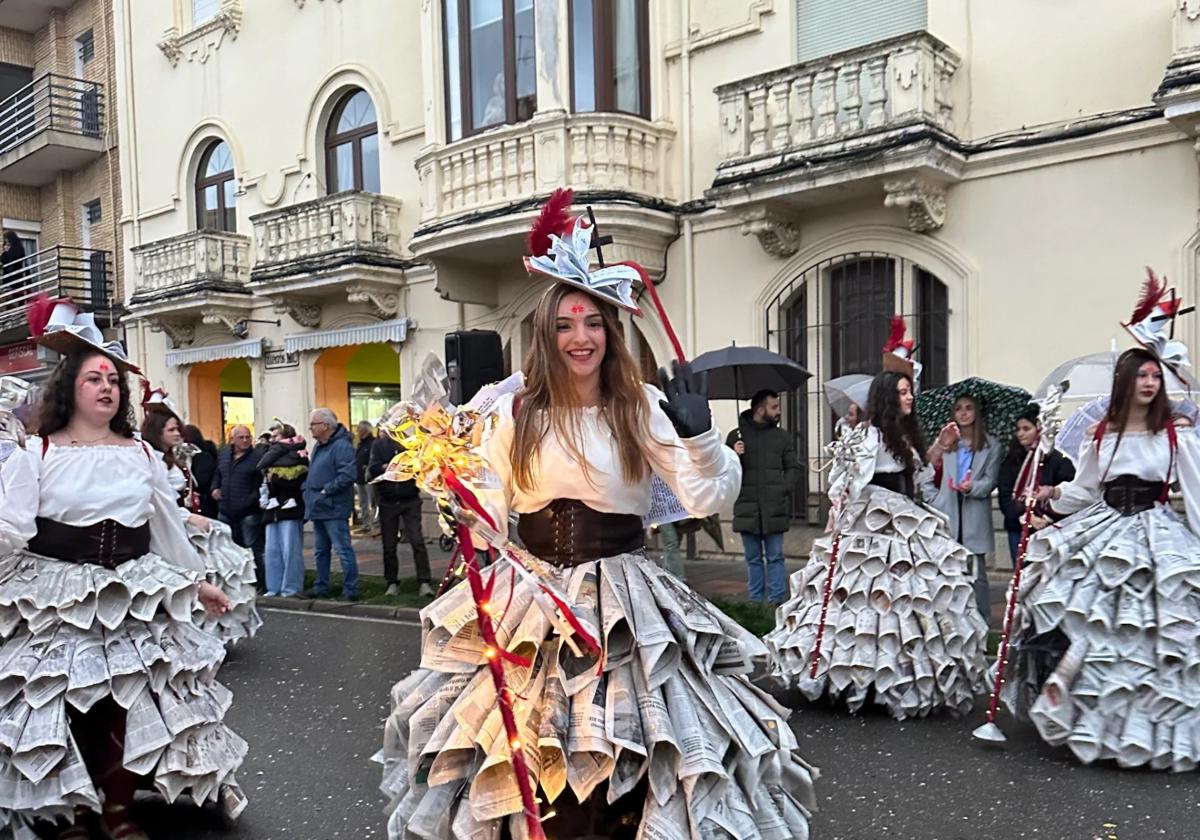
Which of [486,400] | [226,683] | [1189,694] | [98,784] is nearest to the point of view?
[486,400]

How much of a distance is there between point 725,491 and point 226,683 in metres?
5.38

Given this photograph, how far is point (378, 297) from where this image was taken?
15.0m

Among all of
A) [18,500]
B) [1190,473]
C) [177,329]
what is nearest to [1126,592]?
[1190,473]

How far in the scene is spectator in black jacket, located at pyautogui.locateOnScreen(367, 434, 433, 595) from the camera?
32.2 ft

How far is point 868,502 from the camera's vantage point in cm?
575

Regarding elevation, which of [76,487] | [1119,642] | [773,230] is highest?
[773,230]

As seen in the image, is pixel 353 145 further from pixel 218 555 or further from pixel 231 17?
pixel 218 555

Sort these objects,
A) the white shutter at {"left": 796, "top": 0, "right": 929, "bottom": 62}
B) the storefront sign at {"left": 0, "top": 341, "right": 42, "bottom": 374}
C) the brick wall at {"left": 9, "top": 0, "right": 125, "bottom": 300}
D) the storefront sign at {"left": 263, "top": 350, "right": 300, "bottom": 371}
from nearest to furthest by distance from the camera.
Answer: the white shutter at {"left": 796, "top": 0, "right": 929, "bottom": 62}
the storefront sign at {"left": 263, "top": 350, "right": 300, "bottom": 371}
the brick wall at {"left": 9, "top": 0, "right": 125, "bottom": 300}
the storefront sign at {"left": 0, "top": 341, "right": 42, "bottom": 374}

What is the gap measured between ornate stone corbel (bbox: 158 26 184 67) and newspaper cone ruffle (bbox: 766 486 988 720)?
17043 millimetres

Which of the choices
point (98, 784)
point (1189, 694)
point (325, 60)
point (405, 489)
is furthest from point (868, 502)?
point (325, 60)

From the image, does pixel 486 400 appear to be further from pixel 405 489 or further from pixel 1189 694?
pixel 405 489

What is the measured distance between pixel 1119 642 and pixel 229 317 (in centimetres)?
1580

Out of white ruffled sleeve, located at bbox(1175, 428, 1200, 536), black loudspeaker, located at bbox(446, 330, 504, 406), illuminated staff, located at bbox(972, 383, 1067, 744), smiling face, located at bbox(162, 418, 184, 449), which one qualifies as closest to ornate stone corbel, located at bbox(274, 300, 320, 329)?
smiling face, located at bbox(162, 418, 184, 449)

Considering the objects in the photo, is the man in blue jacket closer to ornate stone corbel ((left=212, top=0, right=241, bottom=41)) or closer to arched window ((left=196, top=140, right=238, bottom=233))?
arched window ((left=196, top=140, right=238, bottom=233))
